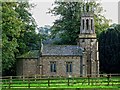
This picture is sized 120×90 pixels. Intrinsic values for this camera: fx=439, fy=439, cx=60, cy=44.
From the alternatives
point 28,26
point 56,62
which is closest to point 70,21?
point 28,26

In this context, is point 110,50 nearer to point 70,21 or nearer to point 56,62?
point 70,21

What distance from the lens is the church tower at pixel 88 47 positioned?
5181 cm

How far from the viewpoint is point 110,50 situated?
60.2 meters

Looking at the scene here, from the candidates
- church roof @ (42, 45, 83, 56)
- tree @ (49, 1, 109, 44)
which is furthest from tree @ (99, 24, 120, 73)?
church roof @ (42, 45, 83, 56)

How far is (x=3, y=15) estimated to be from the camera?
4544 centimetres

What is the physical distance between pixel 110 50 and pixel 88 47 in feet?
22.9

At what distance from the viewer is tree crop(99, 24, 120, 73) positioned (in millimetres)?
59125

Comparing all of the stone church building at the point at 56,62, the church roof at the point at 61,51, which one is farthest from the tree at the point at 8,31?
the church roof at the point at 61,51

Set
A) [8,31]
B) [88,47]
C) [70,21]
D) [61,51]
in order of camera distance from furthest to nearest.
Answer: [70,21]
[88,47]
[61,51]
[8,31]

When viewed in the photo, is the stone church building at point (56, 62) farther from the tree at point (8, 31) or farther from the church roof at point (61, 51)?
the tree at point (8, 31)

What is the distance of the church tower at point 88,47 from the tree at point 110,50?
5655mm

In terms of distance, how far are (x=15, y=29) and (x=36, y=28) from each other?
14.7 meters

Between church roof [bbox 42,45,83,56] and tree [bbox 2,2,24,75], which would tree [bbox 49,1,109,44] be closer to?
church roof [bbox 42,45,83,56]

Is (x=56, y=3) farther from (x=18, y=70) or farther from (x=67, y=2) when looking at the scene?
(x=18, y=70)
